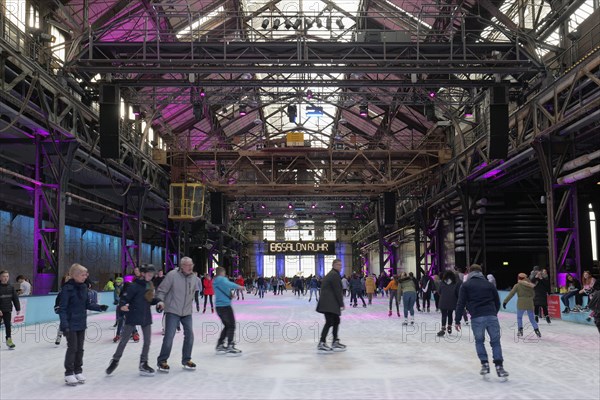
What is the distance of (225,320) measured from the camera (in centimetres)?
1166

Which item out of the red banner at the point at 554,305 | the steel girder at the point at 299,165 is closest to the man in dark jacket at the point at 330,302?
the red banner at the point at 554,305

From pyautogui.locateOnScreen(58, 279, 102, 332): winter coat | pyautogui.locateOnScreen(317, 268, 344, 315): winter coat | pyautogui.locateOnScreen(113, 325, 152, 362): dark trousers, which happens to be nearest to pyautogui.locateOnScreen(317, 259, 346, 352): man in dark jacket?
pyautogui.locateOnScreen(317, 268, 344, 315): winter coat

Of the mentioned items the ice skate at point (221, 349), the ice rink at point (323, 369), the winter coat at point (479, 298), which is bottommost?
the ice rink at point (323, 369)

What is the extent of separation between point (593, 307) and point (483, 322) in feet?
8.62

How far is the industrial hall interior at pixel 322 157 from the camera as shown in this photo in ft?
35.8

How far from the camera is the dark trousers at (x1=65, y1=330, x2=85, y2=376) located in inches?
336

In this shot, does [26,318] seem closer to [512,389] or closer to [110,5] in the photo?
[110,5]

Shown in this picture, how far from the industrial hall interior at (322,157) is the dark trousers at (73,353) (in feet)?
1.17

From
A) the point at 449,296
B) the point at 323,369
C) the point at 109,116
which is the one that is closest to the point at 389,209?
the point at 109,116

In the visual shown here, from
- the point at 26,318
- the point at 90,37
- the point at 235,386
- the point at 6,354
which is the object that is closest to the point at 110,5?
the point at 90,37

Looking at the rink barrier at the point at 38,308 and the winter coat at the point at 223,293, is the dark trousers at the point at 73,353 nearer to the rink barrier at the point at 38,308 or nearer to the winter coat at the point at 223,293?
the winter coat at the point at 223,293

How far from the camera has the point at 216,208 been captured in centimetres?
3725

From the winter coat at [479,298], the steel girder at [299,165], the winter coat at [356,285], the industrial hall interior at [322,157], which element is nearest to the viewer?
the winter coat at [479,298]

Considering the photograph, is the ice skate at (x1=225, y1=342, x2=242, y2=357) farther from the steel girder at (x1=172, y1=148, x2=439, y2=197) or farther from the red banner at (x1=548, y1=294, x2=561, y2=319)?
the steel girder at (x1=172, y1=148, x2=439, y2=197)
